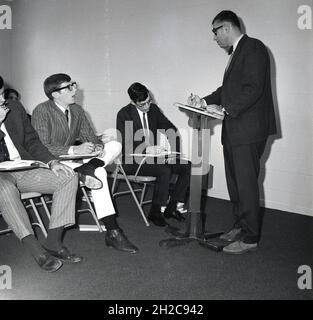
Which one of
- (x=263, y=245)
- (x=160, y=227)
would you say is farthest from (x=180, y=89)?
(x=263, y=245)

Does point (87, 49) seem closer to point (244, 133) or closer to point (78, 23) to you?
point (78, 23)

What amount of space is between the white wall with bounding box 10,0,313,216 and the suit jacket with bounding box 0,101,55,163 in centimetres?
258

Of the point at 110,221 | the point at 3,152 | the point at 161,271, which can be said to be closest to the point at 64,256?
the point at 110,221

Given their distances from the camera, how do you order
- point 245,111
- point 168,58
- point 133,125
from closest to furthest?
point 245,111 < point 133,125 < point 168,58

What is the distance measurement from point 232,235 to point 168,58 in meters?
2.96

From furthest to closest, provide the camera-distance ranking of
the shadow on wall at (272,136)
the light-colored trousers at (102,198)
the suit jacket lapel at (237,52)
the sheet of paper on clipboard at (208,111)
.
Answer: the shadow on wall at (272,136) < the light-colored trousers at (102,198) < the suit jacket lapel at (237,52) < the sheet of paper on clipboard at (208,111)

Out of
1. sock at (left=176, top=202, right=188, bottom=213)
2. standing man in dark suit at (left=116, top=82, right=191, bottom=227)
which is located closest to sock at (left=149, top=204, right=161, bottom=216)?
standing man in dark suit at (left=116, top=82, right=191, bottom=227)

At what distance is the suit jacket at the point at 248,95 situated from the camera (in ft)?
9.59

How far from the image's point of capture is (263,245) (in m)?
3.30

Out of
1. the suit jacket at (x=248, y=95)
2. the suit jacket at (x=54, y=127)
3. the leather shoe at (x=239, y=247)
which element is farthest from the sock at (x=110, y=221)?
the suit jacket at (x=248, y=95)

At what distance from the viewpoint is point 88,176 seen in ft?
10.1

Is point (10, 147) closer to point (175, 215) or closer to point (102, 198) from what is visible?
point (102, 198)

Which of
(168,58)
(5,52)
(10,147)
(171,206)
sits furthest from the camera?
(5,52)

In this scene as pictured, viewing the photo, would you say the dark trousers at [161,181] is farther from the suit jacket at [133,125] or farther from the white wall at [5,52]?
the white wall at [5,52]
